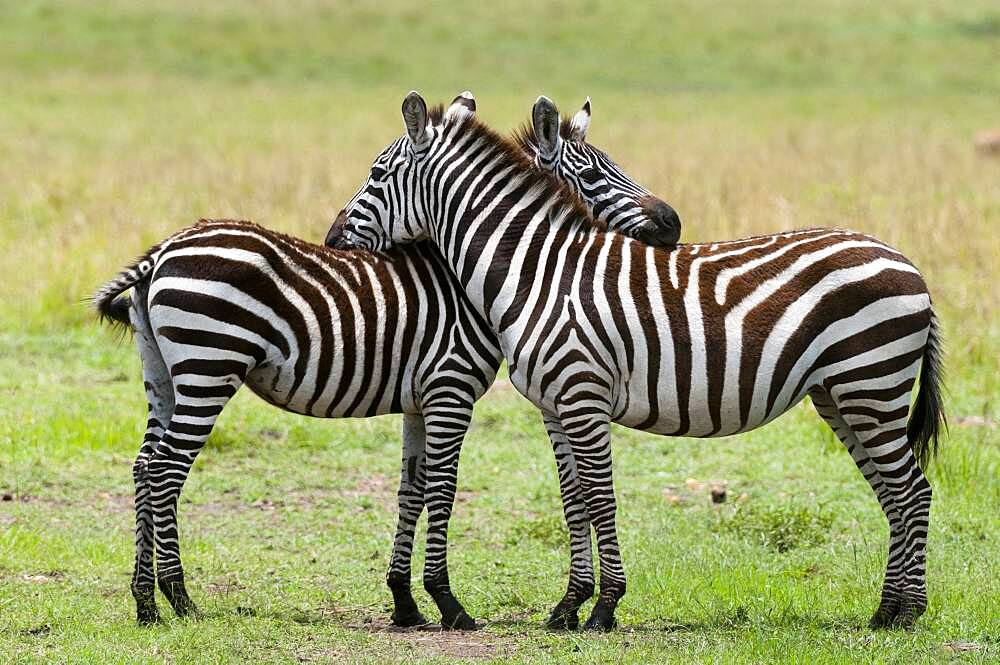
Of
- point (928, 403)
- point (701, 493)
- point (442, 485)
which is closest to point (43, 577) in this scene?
point (442, 485)

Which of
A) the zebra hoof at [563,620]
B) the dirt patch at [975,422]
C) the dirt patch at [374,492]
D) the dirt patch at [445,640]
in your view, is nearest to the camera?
the dirt patch at [445,640]

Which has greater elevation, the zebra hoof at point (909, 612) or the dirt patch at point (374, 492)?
the dirt patch at point (374, 492)

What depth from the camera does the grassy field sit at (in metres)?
6.10

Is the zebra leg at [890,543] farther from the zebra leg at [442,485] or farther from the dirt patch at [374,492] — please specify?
the dirt patch at [374,492]

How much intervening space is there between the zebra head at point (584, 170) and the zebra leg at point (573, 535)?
1287 mm

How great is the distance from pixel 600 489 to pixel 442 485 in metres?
0.83

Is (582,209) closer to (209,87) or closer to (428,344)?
(428,344)

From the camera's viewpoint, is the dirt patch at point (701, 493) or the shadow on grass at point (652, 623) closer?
the shadow on grass at point (652, 623)

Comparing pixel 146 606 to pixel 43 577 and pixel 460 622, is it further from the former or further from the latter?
pixel 460 622

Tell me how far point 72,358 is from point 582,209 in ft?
23.4

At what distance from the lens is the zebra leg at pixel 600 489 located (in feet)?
19.4

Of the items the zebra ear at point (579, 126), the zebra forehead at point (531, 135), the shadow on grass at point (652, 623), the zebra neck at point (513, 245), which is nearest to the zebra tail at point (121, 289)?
the zebra neck at point (513, 245)

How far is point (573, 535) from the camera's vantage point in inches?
250

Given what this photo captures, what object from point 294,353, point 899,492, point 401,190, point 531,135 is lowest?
point 899,492
